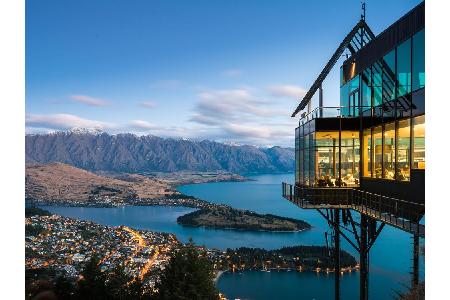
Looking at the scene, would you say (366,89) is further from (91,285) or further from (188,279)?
(91,285)

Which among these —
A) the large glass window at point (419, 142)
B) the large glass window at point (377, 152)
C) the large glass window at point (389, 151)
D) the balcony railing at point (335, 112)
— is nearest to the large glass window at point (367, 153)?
the large glass window at point (377, 152)

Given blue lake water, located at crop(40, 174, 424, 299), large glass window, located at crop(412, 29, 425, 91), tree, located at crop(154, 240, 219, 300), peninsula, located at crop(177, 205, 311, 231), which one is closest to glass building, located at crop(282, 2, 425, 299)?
large glass window, located at crop(412, 29, 425, 91)

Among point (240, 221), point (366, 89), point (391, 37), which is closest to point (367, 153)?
point (366, 89)

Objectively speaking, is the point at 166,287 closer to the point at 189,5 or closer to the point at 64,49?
the point at 189,5

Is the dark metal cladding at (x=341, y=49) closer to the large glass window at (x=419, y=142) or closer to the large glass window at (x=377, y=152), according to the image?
the large glass window at (x=377, y=152)

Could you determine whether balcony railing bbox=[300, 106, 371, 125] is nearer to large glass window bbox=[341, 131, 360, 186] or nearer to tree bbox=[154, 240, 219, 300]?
large glass window bbox=[341, 131, 360, 186]

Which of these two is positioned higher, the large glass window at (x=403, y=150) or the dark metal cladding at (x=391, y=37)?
the dark metal cladding at (x=391, y=37)
